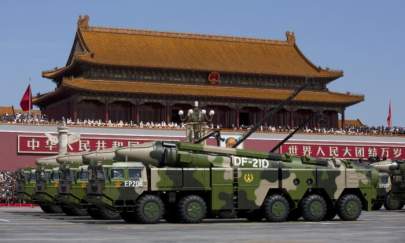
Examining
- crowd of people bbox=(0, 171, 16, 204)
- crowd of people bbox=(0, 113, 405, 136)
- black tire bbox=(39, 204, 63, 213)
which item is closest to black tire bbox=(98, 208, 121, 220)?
black tire bbox=(39, 204, 63, 213)

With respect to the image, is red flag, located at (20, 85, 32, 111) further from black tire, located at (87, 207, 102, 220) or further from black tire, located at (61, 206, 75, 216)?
black tire, located at (87, 207, 102, 220)

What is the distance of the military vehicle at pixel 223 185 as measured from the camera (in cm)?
3206

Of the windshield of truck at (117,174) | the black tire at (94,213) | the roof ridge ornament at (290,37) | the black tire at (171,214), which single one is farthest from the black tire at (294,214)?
the roof ridge ornament at (290,37)

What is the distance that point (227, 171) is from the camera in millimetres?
33750

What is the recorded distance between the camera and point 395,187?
46.8 m

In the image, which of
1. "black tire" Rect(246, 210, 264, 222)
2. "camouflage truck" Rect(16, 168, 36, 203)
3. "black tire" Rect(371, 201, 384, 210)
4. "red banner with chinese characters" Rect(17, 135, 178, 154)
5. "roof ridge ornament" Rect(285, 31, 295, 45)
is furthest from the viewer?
"roof ridge ornament" Rect(285, 31, 295, 45)

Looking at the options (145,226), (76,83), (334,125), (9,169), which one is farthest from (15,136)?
(145,226)

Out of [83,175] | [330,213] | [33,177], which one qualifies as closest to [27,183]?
[33,177]

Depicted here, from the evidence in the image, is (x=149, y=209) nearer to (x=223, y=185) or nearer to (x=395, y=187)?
(x=223, y=185)

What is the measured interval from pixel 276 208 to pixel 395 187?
14702 mm

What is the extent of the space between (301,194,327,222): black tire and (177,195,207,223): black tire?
4.12 metres

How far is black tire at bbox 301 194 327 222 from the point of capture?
34.3m

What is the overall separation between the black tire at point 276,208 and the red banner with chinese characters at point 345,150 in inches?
1418

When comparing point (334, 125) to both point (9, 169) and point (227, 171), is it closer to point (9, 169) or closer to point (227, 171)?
point (9, 169)
